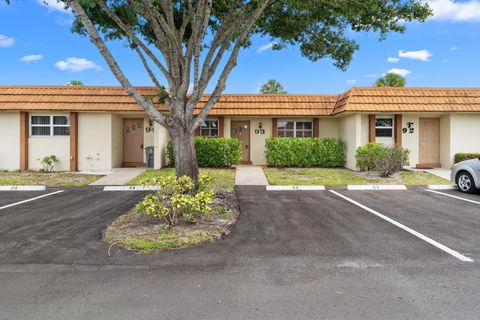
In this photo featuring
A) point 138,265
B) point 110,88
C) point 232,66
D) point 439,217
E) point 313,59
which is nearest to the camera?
point 138,265

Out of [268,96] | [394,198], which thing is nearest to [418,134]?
[268,96]

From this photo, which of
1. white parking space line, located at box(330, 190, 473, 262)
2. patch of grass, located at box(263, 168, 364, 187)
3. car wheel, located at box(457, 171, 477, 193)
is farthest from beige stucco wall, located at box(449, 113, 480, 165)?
white parking space line, located at box(330, 190, 473, 262)

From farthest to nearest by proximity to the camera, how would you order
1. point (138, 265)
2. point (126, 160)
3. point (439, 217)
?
1. point (126, 160)
2. point (439, 217)
3. point (138, 265)

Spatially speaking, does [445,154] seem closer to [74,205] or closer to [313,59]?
[313,59]

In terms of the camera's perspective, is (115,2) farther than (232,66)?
Yes

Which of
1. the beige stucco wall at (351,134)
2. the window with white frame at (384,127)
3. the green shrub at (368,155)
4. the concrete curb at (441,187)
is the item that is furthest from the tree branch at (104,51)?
the window with white frame at (384,127)

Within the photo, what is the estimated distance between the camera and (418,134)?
1720cm

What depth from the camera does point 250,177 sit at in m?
13.8

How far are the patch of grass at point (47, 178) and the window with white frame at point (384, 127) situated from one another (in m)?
12.9

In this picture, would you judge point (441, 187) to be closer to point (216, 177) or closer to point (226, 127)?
point (216, 177)

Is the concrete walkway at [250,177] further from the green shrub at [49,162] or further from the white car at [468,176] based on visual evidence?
the green shrub at [49,162]

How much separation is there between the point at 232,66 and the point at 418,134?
1247 cm

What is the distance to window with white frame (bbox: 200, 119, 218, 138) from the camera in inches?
733

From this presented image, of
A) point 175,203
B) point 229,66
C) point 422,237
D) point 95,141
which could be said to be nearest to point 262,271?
point 175,203
